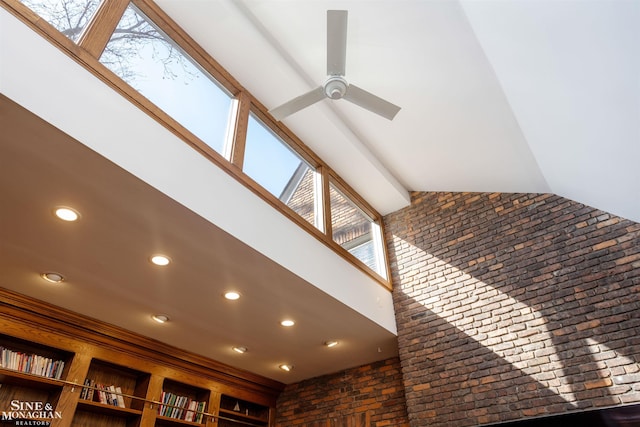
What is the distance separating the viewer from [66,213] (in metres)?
2.85

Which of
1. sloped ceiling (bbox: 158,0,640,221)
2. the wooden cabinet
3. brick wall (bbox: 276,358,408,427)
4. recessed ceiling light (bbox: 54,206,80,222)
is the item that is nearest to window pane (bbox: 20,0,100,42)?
sloped ceiling (bbox: 158,0,640,221)

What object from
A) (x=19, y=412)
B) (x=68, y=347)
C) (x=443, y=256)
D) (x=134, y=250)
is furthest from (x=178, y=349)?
(x=443, y=256)

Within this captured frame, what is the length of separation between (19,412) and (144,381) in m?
1.13

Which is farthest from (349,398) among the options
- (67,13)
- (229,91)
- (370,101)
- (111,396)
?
(67,13)

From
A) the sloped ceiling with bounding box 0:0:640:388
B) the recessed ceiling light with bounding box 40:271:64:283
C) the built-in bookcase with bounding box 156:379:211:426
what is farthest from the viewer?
the built-in bookcase with bounding box 156:379:211:426

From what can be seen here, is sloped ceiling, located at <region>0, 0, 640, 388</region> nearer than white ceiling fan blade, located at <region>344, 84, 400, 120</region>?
Yes

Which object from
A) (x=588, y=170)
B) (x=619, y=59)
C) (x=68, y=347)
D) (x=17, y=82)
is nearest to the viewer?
(x=17, y=82)

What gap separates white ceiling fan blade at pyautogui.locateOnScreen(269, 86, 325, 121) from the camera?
10.2ft

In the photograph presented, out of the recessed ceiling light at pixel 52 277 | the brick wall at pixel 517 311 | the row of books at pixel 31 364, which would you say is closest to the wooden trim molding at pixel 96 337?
the row of books at pixel 31 364

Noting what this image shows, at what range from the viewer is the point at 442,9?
3.24m

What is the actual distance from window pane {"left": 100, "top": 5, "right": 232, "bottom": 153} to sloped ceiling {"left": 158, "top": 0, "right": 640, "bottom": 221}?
317 millimetres

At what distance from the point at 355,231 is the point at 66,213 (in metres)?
3.10

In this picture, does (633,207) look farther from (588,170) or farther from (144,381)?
(144,381)

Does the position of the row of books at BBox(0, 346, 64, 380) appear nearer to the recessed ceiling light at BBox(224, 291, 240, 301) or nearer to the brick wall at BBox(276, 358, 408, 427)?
the recessed ceiling light at BBox(224, 291, 240, 301)
